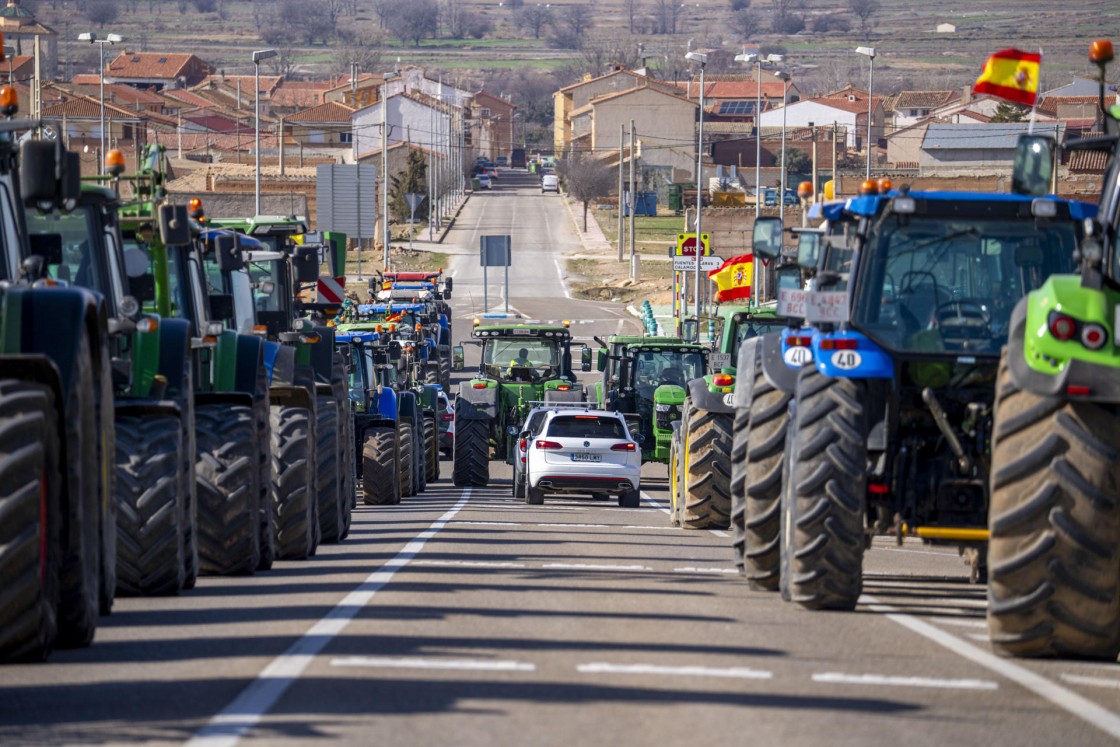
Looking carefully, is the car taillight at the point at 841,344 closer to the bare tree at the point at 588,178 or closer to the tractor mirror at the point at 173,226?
the tractor mirror at the point at 173,226

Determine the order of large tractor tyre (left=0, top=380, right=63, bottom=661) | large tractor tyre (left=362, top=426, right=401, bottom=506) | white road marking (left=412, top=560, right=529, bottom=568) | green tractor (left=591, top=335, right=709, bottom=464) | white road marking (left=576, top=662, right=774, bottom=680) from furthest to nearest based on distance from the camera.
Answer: green tractor (left=591, top=335, right=709, bottom=464), large tractor tyre (left=362, top=426, right=401, bottom=506), white road marking (left=412, top=560, right=529, bottom=568), white road marking (left=576, top=662, right=774, bottom=680), large tractor tyre (left=0, top=380, right=63, bottom=661)

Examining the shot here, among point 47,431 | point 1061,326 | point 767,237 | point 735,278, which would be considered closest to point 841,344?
point 1061,326

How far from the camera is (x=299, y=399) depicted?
17.9 meters

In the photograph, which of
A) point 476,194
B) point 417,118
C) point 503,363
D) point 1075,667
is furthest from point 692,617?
point 476,194

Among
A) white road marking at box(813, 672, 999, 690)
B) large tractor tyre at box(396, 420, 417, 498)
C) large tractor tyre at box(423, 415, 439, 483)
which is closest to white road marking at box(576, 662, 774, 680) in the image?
white road marking at box(813, 672, 999, 690)

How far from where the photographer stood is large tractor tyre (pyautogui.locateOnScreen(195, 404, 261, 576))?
14.6 meters

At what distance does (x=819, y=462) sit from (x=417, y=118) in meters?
120

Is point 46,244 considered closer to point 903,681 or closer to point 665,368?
point 903,681

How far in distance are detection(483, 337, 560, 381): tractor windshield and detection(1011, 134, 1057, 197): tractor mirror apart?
2425 cm

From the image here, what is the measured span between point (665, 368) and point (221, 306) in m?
18.0

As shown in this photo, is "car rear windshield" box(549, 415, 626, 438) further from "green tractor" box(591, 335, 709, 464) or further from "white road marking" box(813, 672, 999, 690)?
"white road marking" box(813, 672, 999, 690)

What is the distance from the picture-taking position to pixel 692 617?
12.2m

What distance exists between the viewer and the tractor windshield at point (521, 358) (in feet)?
120

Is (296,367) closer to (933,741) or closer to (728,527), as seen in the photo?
(728,527)
